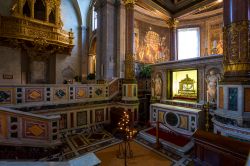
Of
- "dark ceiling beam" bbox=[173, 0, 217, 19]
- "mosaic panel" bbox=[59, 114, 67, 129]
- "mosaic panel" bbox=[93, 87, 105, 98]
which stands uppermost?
"dark ceiling beam" bbox=[173, 0, 217, 19]

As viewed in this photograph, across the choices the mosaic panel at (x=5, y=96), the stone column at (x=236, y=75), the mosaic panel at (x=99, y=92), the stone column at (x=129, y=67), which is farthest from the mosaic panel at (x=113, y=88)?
the stone column at (x=236, y=75)

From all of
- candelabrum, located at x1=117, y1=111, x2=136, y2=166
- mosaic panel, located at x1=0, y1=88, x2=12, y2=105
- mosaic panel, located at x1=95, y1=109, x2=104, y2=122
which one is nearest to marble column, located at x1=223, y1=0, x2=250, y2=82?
candelabrum, located at x1=117, y1=111, x2=136, y2=166

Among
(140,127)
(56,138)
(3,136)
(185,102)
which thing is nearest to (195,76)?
(185,102)

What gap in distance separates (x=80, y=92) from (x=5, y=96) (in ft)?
8.77

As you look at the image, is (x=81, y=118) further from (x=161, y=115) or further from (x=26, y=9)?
(x=26, y=9)

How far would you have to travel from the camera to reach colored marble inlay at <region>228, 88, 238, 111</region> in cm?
356

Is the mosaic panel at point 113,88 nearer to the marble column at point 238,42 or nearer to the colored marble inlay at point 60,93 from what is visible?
the colored marble inlay at point 60,93

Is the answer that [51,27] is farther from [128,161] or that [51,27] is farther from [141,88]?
[128,161]

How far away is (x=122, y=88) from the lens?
25.9 feet

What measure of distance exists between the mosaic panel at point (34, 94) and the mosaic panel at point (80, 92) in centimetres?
139

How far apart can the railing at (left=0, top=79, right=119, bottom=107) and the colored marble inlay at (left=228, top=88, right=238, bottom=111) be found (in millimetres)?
5308

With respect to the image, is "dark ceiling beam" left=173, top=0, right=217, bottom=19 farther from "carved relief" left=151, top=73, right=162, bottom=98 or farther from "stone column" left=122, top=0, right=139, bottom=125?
"carved relief" left=151, top=73, right=162, bottom=98

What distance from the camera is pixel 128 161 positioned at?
160 inches

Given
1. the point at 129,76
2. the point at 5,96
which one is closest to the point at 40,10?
the point at 5,96
